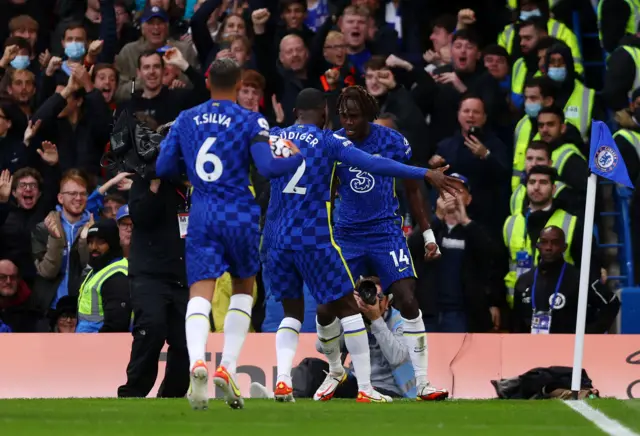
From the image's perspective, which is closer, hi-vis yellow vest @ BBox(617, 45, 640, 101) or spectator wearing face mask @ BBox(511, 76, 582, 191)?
spectator wearing face mask @ BBox(511, 76, 582, 191)

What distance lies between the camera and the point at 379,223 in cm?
1258

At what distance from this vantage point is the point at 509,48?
62.4 feet

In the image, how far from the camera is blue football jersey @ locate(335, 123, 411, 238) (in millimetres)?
12523

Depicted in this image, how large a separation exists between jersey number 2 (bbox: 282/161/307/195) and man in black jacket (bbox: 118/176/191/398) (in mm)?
1179

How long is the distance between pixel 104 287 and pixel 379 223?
348 cm

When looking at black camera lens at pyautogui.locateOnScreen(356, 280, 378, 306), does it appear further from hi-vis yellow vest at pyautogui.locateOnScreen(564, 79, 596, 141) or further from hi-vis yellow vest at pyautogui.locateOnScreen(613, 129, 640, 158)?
hi-vis yellow vest at pyautogui.locateOnScreen(564, 79, 596, 141)

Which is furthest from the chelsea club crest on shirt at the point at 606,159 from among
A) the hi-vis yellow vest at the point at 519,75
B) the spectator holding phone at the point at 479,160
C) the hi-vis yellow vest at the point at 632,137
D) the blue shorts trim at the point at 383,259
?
the hi-vis yellow vest at the point at 519,75

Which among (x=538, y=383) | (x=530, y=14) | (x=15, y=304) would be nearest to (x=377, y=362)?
(x=538, y=383)

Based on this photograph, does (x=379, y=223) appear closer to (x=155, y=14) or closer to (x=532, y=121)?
(x=532, y=121)

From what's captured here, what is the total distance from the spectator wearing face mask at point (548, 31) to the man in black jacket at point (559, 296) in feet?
13.2

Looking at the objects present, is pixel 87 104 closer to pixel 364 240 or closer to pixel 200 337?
pixel 364 240

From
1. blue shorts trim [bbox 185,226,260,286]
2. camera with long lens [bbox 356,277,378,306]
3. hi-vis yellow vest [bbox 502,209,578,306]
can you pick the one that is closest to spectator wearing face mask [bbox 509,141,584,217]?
hi-vis yellow vest [bbox 502,209,578,306]

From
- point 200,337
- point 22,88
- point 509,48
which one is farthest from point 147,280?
point 509,48

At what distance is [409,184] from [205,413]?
11.6ft
